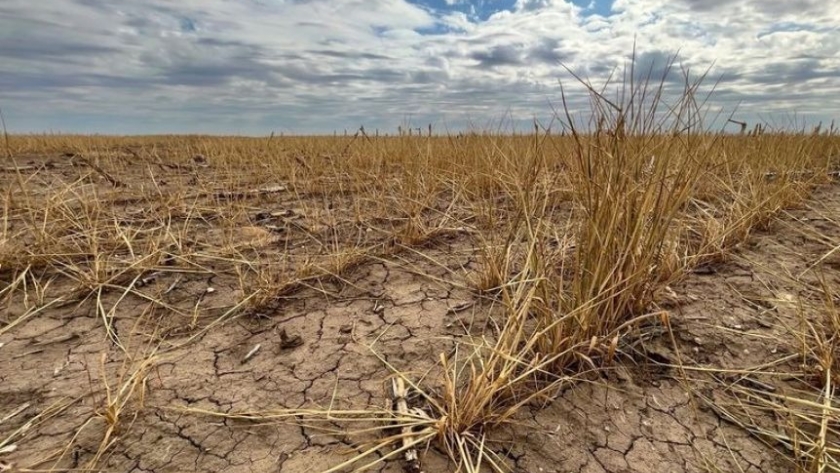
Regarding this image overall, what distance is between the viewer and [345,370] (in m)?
1.45

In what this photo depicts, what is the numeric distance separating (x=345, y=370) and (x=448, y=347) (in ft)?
1.21

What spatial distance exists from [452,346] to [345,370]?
15.2 inches

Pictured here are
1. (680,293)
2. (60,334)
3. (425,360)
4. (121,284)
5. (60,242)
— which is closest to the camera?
(425,360)

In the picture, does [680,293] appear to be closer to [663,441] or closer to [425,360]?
[663,441]

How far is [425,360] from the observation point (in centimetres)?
148

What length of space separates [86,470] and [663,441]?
4.89 ft

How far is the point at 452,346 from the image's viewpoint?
155 cm

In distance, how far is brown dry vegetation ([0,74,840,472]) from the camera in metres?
1.12

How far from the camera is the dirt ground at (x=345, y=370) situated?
1.12m

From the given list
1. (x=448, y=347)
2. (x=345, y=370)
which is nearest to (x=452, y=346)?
(x=448, y=347)

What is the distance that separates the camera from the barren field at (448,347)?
3.68ft

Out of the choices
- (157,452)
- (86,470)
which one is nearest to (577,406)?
(157,452)

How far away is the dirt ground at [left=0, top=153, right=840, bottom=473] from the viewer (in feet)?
3.69

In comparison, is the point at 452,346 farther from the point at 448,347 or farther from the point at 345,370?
the point at 345,370
